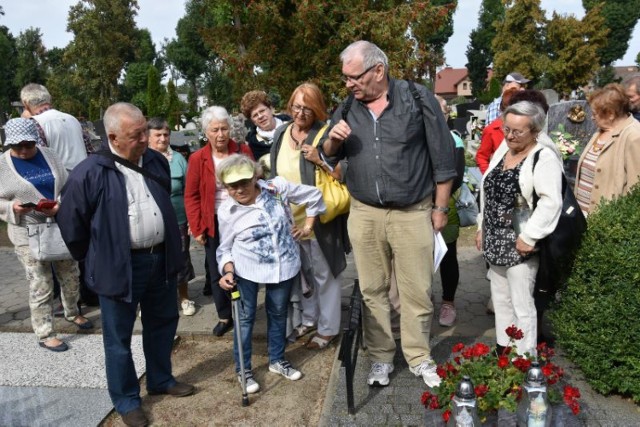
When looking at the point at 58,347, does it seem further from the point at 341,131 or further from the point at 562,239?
the point at 562,239

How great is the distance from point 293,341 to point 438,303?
58.2 inches

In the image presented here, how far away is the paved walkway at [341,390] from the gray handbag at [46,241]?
84 cm

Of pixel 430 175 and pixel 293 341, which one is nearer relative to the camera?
pixel 430 175

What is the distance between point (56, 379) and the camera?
3846 millimetres

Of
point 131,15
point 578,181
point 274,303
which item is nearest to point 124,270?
point 274,303

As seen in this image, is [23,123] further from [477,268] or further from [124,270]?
[477,268]

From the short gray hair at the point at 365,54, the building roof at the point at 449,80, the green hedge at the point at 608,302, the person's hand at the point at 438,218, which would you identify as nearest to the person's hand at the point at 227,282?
the person's hand at the point at 438,218

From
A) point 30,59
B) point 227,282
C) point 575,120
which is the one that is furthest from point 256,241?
point 30,59

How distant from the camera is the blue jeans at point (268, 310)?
351 cm

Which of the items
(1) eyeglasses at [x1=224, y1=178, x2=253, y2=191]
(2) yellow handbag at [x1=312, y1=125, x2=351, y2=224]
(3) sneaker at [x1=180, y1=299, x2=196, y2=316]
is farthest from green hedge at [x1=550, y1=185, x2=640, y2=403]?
(3) sneaker at [x1=180, y1=299, x2=196, y2=316]

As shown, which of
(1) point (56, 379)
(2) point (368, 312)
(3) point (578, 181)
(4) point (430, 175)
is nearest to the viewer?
(4) point (430, 175)

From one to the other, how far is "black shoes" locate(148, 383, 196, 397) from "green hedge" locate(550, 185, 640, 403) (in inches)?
97.5

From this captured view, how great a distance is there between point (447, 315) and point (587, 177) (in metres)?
1.55

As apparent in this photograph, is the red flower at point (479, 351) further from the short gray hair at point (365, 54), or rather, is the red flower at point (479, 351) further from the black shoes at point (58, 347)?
the black shoes at point (58, 347)
